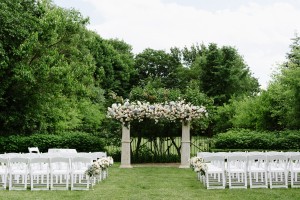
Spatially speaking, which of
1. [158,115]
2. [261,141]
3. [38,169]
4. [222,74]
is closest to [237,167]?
[38,169]

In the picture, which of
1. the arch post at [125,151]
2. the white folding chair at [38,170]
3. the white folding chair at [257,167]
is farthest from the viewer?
the arch post at [125,151]

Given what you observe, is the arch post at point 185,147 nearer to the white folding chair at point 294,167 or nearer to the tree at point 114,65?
the white folding chair at point 294,167

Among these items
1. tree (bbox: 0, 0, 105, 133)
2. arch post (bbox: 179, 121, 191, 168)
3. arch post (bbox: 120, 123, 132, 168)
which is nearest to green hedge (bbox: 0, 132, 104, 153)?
tree (bbox: 0, 0, 105, 133)

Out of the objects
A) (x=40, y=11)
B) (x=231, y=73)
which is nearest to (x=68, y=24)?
(x=40, y=11)

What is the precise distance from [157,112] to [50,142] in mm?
5832

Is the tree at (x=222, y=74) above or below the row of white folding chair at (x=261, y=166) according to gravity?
above

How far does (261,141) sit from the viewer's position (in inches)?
945

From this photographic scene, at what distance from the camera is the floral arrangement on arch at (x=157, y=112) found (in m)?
21.8

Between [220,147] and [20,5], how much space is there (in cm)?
1295

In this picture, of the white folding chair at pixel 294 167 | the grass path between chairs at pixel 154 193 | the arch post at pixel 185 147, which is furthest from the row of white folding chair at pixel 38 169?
the arch post at pixel 185 147

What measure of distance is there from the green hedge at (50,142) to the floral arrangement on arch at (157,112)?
2.80m

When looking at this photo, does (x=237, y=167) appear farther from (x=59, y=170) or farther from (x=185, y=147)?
(x=185, y=147)

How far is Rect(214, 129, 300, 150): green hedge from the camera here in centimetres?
2384

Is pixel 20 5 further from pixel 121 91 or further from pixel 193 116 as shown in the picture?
pixel 121 91
